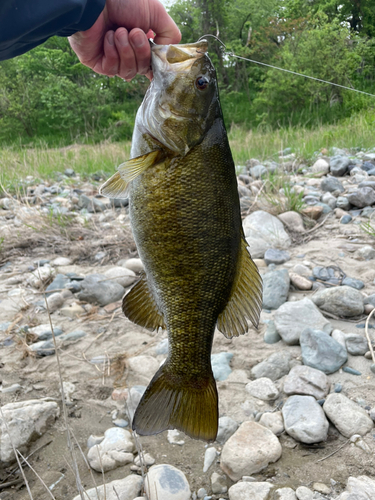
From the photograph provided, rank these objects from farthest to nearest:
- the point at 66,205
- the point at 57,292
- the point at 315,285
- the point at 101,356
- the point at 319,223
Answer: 1. the point at 66,205
2. the point at 319,223
3. the point at 57,292
4. the point at 315,285
5. the point at 101,356

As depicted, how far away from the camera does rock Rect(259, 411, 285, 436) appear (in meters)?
2.17

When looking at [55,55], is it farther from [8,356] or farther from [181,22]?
[8,356]

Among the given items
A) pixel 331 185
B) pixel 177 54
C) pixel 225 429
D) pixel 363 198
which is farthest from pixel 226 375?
pixel 331 185

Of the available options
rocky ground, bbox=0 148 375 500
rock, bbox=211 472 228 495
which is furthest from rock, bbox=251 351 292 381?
rock, bbox=211 472 228 495

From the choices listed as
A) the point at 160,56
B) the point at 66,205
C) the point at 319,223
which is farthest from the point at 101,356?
the point at 66,205

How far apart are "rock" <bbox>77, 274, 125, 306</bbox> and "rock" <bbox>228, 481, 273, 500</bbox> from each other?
7.01 ft

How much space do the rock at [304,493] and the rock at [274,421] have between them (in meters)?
0.38

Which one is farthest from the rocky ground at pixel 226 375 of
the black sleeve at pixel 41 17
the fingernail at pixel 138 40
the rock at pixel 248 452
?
the fingernail at pixel 138 40

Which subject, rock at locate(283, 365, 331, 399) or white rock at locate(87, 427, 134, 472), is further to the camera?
rock at locate(283, 365, 331, 399)

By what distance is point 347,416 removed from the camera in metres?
2.12

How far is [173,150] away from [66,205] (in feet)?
18.1

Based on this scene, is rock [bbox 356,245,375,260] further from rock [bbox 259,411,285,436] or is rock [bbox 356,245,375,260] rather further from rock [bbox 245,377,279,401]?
rock [bbox 259,411,285,436]

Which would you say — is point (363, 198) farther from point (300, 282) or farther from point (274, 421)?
point (274, 421)

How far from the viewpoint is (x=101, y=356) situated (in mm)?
2928
